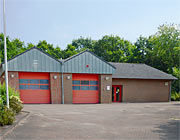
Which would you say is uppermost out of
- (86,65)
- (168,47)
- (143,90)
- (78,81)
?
(168,47)

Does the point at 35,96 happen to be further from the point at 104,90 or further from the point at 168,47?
the point at 168,47

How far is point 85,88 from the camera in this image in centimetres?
1931

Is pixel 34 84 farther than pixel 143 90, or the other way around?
pixel 143 90

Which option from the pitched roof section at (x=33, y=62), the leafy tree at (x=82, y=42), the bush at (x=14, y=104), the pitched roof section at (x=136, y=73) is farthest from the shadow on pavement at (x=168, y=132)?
the leafy tree at (x=82, y=42)

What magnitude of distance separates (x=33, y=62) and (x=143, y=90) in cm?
1437

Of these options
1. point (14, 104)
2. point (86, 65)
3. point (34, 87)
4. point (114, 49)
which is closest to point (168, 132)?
point (14, 104)

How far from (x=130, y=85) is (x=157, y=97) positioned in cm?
448

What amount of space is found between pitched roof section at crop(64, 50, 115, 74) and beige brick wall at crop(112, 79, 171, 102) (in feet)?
8.22

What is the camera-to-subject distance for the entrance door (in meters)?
21.1

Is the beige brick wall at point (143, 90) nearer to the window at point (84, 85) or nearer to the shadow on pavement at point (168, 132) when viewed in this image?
the window at point (84, 85)

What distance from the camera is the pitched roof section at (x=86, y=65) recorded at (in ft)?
60.0

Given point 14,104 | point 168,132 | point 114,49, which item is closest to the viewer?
point 168,132

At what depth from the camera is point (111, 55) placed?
4194 centimetres

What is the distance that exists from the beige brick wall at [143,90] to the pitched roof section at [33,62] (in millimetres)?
8018
